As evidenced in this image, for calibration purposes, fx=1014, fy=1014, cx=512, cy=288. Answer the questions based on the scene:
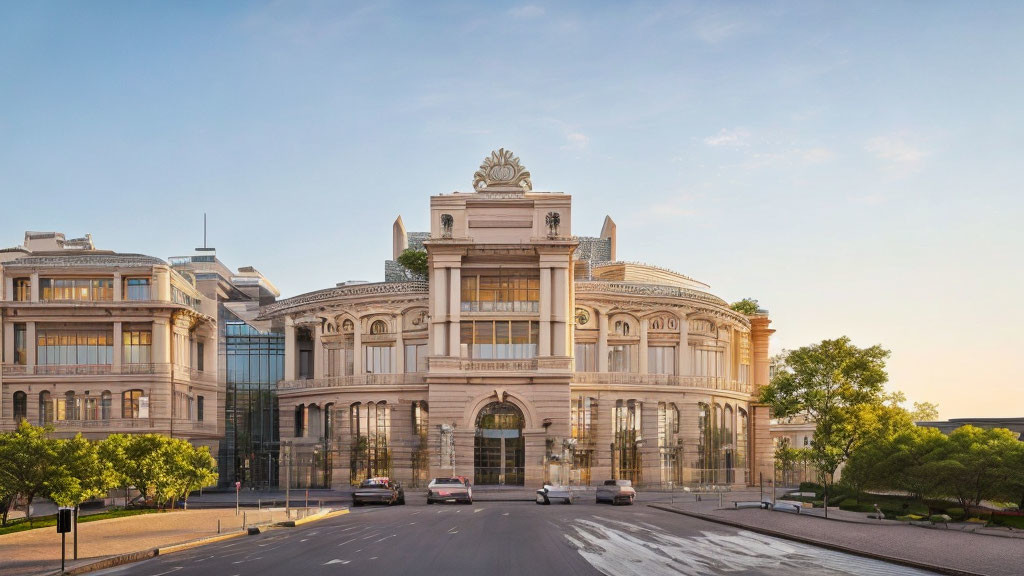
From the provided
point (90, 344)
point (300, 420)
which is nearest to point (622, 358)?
point (300, 420)

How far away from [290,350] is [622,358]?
2975 centimetres

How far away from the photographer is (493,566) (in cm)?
2928

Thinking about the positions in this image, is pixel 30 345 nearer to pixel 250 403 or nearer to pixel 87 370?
pixel 87 370

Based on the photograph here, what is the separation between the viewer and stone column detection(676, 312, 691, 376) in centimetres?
8981

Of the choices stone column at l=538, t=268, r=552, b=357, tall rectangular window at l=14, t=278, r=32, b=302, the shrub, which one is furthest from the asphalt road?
tall rectangular window at l=14, t=278, r=32, b=302

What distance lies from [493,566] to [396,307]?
59694mm

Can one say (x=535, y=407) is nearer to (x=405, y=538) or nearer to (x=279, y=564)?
(x=405, y=538)

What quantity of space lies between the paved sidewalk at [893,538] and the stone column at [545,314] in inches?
1044

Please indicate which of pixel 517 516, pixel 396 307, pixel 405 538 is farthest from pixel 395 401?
pixel 405 538

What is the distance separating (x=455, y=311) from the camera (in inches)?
3253

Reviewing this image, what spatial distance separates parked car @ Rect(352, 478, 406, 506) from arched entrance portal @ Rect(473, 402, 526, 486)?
1738 centimetres

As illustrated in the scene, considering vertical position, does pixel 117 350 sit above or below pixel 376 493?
above

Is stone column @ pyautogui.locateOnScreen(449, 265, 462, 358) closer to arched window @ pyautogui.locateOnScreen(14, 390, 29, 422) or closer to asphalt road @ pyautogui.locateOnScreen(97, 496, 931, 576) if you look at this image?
asphalt road @ pyautogui.locateOnScreen(97, 496, 931, 576)

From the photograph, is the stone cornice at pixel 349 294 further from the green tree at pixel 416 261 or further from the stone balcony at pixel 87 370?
the green tree at pixel 416 261
